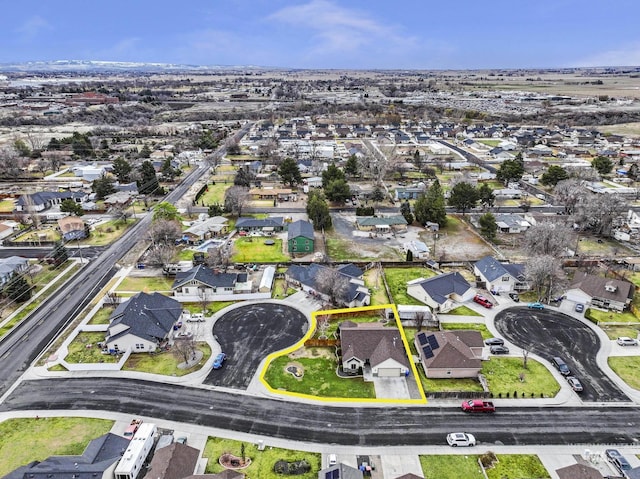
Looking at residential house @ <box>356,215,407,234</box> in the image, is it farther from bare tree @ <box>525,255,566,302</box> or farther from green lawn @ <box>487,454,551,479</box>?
green lawn @ <box>487,454,551,479</box>

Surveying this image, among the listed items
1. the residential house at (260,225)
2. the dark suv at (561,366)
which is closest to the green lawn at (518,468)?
the dark suv at (561,366)

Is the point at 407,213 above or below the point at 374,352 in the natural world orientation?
above

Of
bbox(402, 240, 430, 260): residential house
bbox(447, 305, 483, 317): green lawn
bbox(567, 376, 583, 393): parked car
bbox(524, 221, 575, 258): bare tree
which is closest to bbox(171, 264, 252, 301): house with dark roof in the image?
bbox(447, 305, 483, 317): green lawn

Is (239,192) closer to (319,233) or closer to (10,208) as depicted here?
(319,233)

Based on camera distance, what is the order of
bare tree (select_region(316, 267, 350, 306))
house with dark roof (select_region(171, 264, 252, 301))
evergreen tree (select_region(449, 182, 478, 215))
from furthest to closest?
evergreen tree (select_region(449, 182, 478, 215)) < house with dark roof (select_region(171, 264, 252, 301)) < bare tree (select_region(316, 267, 350, 306))

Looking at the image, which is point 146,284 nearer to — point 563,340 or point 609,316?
point 563,340

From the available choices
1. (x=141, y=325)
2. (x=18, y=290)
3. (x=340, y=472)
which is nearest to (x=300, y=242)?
(x=141, y=325)
